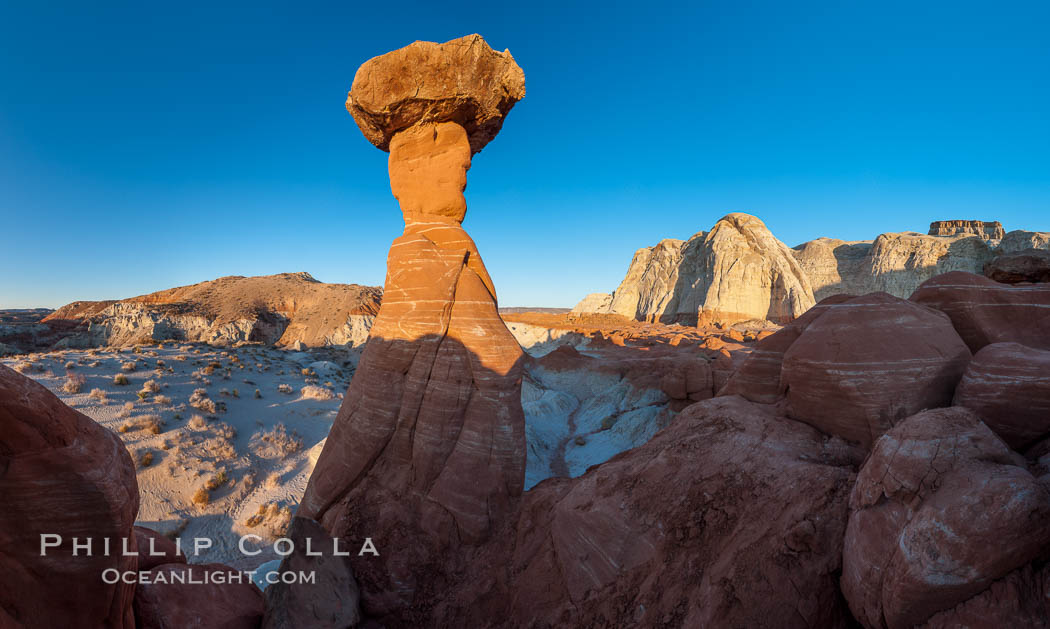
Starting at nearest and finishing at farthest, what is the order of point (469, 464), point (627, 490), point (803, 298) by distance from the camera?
1. point (627, 490)
2. point (469, 464)
3. point (803, 298)

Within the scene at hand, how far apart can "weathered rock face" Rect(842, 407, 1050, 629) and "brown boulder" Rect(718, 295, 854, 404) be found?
3.88m

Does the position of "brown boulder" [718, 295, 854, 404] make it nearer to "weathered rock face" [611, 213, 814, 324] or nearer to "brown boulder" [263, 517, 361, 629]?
"brown boulder" [263, 517, 361, 629]

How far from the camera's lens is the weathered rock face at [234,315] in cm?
3509

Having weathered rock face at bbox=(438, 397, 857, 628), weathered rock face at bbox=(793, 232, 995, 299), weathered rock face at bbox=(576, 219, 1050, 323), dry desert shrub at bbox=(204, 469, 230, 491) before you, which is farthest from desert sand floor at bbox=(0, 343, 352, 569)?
weathered rock face at bbox=(793, 232, 995, 299)

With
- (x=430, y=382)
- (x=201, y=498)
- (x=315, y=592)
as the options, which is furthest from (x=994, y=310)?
(x=201, y=498)

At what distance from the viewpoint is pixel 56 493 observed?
9.72 feet

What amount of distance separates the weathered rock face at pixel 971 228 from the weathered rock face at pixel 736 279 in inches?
1741

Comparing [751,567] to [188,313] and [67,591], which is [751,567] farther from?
[188,313]

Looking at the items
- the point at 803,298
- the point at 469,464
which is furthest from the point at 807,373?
the point at 803,298

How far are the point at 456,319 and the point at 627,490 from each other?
432cm

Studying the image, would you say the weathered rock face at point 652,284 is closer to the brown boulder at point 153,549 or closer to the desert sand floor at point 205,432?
the desert sand floor at point 205,432

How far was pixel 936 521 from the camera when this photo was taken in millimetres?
2789

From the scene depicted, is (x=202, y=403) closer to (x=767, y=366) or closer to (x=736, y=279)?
(x=767, y=366)

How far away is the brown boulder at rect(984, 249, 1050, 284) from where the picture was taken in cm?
838
